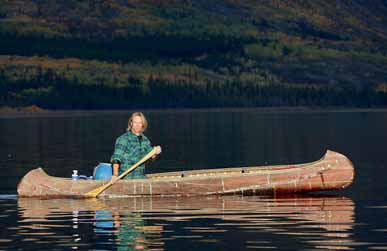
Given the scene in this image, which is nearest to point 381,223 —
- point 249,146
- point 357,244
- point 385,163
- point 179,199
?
point 357,244

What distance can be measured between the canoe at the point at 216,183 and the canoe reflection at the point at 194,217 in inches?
17.2

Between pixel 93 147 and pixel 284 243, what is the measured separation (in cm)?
5637

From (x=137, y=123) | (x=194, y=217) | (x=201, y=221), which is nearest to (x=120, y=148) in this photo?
(x=137, y=123)

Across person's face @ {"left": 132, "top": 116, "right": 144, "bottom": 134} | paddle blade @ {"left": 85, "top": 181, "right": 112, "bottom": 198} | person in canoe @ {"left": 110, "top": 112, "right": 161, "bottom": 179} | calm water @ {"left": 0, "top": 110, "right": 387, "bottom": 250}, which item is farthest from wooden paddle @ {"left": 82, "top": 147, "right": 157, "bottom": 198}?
person's face @ {"left": 132, "top": 116, "right": 144, "bottom": 134}

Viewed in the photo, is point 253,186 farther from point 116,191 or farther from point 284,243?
point 284,243

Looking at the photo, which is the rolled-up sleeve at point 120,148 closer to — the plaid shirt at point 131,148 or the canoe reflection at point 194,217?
the plaid shirt at point 131,148

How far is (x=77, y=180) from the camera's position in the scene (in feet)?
159

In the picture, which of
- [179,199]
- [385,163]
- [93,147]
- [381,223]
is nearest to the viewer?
[381,223]

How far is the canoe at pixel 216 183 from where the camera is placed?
158 ft

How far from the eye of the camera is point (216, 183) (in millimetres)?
49062

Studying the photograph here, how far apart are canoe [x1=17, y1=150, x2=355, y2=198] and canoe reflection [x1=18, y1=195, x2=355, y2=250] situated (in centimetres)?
44

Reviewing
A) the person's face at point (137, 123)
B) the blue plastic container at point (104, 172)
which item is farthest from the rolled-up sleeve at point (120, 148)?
the blue plastic container at point (104, 172)

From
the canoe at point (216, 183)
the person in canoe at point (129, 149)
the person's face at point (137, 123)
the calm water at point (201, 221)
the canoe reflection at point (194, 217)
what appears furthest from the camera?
the canoe at point (216, 183)

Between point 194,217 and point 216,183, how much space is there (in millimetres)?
6769
